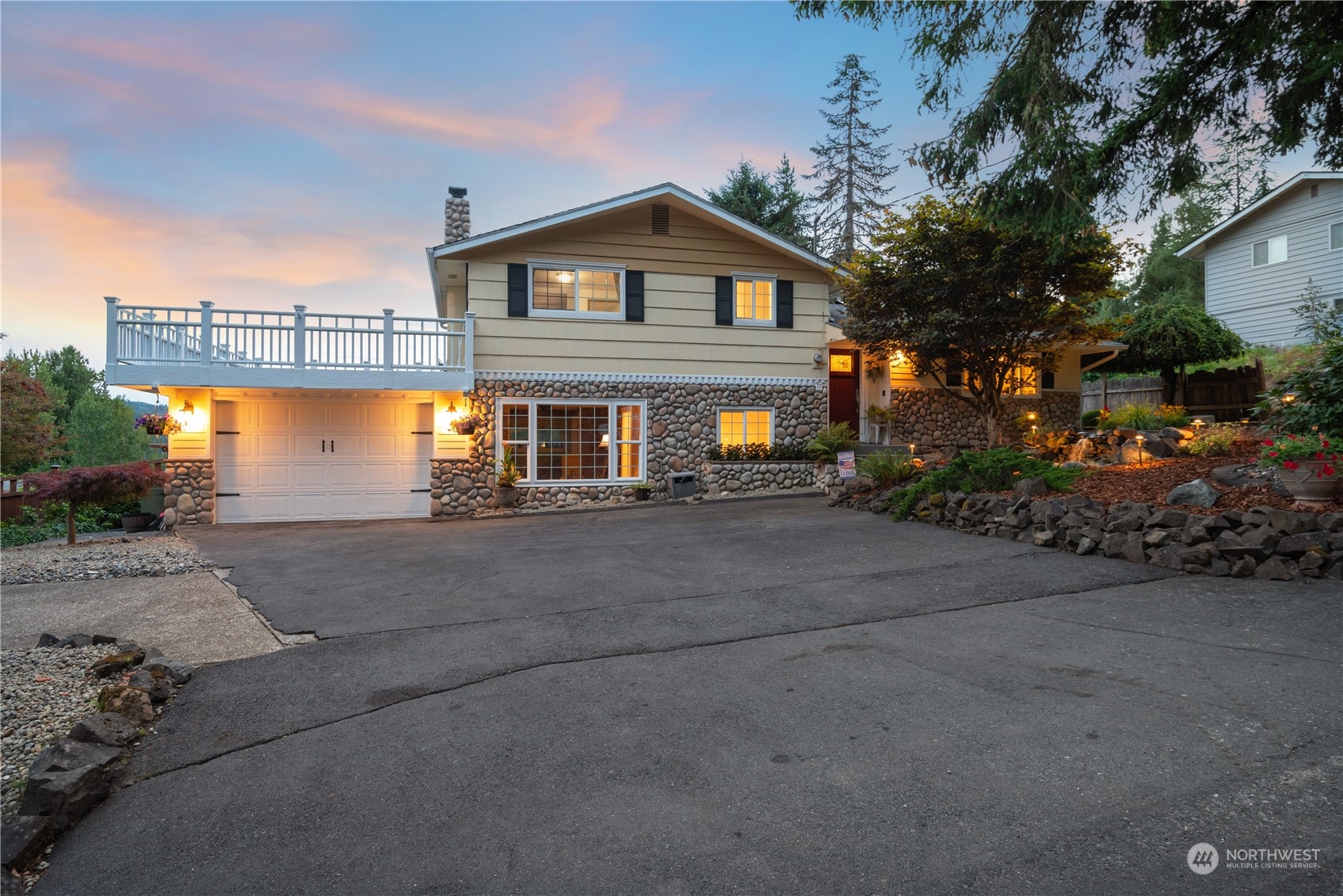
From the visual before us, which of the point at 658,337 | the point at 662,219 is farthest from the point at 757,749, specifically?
the point at 662,219

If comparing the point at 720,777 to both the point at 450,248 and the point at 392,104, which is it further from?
the point at 392,104

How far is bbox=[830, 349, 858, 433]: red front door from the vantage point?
51.0 feet

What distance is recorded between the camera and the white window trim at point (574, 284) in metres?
12.9

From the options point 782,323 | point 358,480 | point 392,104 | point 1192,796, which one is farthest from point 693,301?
point 1192,796

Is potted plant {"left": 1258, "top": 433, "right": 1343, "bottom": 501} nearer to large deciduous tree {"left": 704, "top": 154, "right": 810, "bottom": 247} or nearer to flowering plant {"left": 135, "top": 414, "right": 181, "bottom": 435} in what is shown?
flowering plant {"left": 135, "top": 414, "right": 181, "bottom": 435}

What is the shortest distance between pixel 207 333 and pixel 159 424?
77.0 inches

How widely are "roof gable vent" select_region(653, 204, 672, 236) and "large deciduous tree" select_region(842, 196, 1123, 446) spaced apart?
3.99 m

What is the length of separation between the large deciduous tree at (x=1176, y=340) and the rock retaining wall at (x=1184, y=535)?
33.5ft

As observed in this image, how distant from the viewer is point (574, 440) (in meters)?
13.2

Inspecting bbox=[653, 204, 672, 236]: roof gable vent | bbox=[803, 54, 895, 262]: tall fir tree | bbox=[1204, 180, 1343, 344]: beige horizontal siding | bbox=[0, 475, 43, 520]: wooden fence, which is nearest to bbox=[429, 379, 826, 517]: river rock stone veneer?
bbox=[653, 204, 672, 236]: roof gable vent

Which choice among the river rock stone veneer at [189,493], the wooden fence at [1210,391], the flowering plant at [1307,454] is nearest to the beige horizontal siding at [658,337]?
the river rock stone veneer at [189,493]

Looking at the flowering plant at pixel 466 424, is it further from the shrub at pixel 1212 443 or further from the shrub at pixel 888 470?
the shrub at pixel 1212 443

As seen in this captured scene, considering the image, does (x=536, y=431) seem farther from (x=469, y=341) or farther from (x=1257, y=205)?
(x=1257, y=205)

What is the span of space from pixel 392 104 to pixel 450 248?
9.45 ft
